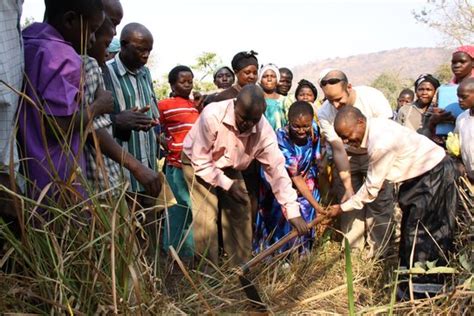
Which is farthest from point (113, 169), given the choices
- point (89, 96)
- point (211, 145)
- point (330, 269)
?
point (330, 269)

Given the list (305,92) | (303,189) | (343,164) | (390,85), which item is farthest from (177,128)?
(390,85)

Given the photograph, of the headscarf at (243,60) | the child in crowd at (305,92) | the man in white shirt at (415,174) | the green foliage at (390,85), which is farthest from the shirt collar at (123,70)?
the green foliage at (390,85)

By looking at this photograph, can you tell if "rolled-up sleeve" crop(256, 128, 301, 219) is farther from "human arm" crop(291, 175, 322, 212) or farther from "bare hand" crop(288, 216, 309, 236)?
"human arm" crop(291, 175, 322, 212)

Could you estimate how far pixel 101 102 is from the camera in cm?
203

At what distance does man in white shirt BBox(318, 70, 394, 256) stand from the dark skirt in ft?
2.38

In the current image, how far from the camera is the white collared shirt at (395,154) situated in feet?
11.1

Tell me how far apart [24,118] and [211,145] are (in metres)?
1.87

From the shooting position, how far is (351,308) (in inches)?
65.8

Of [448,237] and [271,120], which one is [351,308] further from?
[271,120]

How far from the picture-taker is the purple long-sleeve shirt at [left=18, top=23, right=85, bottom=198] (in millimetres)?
1816

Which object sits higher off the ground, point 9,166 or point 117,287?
point 9,166

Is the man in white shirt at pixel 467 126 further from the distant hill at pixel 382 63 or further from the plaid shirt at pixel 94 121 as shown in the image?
the distant hill at pixel 382 63

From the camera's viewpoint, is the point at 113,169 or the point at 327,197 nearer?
the point at 113,169

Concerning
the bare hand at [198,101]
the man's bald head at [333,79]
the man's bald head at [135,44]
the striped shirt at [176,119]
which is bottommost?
the striped shirt at [176,119]
